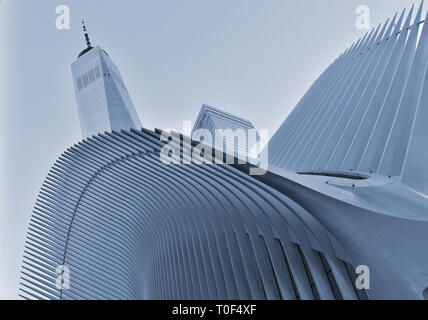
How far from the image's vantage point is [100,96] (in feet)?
116

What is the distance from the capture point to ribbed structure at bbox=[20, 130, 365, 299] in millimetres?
13078

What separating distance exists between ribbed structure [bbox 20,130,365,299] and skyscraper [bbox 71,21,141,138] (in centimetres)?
1115

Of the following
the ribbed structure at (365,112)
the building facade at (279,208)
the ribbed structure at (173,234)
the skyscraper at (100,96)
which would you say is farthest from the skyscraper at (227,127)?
the ribbed structure at (173,234)

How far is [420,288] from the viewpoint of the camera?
11039mm

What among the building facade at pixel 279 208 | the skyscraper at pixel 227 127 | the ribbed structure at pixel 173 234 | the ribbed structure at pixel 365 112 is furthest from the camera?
the skyscraper at pixel 227 127

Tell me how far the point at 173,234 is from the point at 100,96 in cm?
1889

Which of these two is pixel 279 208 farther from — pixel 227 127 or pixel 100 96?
pixel 227 127

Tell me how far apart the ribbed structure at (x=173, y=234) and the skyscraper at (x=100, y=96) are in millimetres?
11152

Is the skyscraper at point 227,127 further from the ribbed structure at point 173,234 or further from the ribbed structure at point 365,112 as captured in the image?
the ribbed structure at point 173,234

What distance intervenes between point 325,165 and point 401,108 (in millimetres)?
3225

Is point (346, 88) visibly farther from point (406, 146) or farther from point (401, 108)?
point (406, 146)

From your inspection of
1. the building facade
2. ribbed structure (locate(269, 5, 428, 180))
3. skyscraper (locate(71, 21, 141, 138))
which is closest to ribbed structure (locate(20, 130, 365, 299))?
the building facade

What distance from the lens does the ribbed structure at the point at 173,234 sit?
1308cm

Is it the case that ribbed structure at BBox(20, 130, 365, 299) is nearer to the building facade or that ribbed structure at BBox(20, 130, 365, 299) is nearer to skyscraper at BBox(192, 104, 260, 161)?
the building facade
